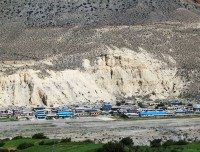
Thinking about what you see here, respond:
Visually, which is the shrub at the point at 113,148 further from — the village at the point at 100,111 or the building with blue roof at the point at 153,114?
the building with blue roof at the point at 153,114

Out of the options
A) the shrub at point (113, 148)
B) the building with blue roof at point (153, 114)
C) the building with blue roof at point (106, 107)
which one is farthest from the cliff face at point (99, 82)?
the shrub at point (113, 148)

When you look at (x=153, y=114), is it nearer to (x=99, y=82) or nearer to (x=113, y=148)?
(x=99, y=82)

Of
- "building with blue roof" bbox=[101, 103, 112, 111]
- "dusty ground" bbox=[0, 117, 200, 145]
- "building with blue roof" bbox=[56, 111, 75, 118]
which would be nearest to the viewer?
"dusty ground" bbox=[0, 117, 200, 145]

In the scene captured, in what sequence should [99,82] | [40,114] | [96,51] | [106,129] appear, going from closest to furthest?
[106,129], [40,114], [99,82], [96,51]

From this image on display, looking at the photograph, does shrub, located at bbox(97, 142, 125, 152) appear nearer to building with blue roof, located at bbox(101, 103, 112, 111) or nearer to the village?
the village

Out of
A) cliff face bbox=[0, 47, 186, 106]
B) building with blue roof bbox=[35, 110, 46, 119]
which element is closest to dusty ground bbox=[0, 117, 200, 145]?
building with blue roof bbox=[35, 110, 46, 119]

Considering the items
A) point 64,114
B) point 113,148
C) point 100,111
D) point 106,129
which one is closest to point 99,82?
point 100,111

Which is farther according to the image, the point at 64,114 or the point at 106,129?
the point at 64,114

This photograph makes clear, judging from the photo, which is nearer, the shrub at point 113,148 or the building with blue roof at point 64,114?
the shrub at point 113,148
